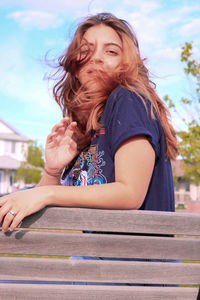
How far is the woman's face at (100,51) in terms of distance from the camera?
251cm

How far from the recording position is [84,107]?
2.37 metres

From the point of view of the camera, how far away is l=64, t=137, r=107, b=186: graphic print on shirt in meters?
2.06

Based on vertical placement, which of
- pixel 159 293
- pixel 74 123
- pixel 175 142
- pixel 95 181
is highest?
pixel 74 123

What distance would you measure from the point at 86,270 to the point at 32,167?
1955 inches

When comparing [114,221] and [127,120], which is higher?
[127,120]

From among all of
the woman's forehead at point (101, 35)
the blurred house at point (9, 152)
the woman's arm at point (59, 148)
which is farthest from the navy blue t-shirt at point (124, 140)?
the blurred house at point (9, 152)

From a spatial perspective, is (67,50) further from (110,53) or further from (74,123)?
(74,123)

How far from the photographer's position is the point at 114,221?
1.58 metres

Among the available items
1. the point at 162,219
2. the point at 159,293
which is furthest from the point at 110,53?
the point at 159,293

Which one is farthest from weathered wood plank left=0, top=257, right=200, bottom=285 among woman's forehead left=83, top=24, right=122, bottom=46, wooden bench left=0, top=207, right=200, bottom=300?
woman's forehead left=83, top=24, right=122, bottom=46

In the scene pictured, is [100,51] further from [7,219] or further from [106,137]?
[7,219]

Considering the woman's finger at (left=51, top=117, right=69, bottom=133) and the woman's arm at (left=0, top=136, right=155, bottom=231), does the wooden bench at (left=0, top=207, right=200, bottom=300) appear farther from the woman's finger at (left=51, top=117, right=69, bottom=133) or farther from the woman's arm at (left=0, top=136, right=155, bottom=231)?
the woman's finger at (left=51, top=117, right=69, bottom=133)

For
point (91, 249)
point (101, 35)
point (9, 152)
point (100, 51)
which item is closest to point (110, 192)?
point (91, 249)

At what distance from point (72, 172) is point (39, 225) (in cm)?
95
